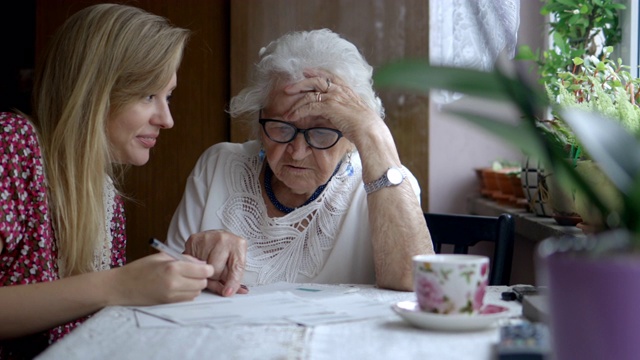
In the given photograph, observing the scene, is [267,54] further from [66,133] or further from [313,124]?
[66,133]

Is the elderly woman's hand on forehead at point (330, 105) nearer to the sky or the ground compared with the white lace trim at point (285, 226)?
nearer to the sky

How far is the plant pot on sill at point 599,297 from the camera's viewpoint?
0.62 m

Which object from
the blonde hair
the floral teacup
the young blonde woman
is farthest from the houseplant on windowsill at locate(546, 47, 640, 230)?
the blonde hair

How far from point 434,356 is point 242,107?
115 cm

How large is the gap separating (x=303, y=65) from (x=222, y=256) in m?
0.58

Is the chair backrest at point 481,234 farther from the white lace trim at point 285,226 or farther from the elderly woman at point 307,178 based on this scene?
the white lace trim at point 285,226

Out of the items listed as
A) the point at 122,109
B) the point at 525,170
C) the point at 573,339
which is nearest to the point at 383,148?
the point at 122,109

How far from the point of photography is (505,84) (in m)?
0.61

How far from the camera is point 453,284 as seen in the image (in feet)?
3.25

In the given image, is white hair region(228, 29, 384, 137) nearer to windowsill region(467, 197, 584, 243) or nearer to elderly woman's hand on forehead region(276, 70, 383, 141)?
elderly woman's hand on forehead region(276, 70, 383, 141)

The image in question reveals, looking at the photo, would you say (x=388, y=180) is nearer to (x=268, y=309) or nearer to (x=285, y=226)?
(x=285, y=226)

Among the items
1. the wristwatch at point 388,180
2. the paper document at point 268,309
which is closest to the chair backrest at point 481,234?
the wristwatch at point 388,180

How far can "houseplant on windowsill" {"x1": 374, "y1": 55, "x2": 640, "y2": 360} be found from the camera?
0.62m

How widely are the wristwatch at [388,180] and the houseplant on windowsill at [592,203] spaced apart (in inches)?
40.7
